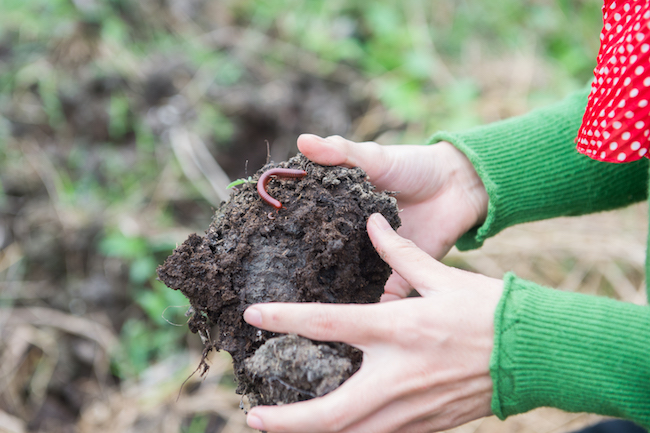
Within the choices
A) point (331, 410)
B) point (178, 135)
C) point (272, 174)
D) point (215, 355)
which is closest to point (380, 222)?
point (272, 174)

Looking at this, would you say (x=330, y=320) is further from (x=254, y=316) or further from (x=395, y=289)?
(x=395, y=289)

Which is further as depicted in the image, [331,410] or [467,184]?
[467,184]

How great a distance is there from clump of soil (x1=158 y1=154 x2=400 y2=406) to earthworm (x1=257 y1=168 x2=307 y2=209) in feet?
0.14

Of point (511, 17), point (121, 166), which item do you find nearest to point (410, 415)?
point (121, 166)

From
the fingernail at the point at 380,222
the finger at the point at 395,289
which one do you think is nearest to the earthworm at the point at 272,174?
the fingernail at the point at 380,222

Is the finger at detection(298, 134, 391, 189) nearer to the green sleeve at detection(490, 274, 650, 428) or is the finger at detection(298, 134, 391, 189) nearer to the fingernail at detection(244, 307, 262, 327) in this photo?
the fingernail at detection(244, 307, 262, 327)

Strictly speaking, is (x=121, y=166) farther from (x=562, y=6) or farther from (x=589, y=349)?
(x=562, y=6)

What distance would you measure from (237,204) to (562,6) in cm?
544

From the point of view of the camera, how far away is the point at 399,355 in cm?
142

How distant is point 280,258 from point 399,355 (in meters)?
0.59

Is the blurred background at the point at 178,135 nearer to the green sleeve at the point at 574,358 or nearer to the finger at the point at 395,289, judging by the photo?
the finger at the point at 395,289

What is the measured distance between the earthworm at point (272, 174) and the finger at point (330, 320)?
1.44 ft

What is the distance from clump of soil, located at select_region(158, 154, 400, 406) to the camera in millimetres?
1654

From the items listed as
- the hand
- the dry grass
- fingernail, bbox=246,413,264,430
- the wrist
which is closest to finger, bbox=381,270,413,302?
the wrist
